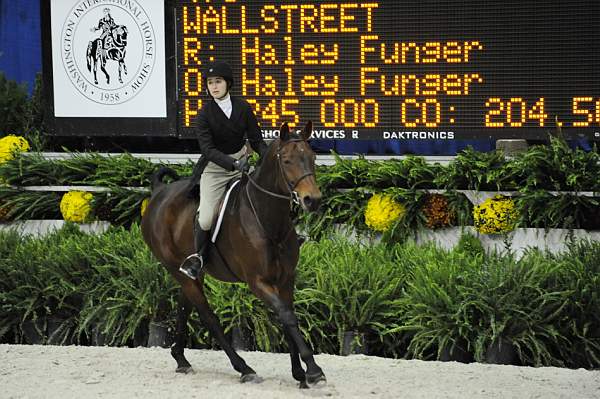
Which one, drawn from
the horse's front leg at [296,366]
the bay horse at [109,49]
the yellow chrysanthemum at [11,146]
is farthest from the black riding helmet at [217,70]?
the yellow chrysanthemum at [11,146]

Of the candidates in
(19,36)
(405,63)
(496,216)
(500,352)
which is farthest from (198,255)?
(19,36)

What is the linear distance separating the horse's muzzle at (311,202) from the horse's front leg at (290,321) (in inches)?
28.4

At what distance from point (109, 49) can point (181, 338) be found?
3.90m

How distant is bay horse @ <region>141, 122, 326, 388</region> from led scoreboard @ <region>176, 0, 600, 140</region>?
2.38 m

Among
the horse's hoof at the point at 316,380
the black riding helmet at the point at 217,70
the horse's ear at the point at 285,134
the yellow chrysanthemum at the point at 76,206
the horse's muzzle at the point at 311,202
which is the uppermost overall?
the black riding helmet at the point at 217,70

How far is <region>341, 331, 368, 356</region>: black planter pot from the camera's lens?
341 inches

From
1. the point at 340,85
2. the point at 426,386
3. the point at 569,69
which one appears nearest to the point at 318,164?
the point at 340,85

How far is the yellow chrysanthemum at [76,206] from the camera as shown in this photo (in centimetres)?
1059

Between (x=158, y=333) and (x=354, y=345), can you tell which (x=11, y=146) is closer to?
(x=158, y=333)

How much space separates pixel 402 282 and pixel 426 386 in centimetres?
208

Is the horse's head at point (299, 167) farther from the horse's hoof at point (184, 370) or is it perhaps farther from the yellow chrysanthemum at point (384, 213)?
the yellow chrysanthemum at point (384, 213)

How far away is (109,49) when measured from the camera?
10.6 m

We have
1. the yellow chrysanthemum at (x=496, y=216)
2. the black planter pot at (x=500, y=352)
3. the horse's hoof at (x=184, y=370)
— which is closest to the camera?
the horse's hoof at (x=184, y=370)

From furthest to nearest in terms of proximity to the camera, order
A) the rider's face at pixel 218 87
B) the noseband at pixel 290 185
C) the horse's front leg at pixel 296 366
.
Answer: 1. the rider's face at pixel 218 87
2. the horse's front leg at pixel 296 366
3. the noseband at pixel 290 185
